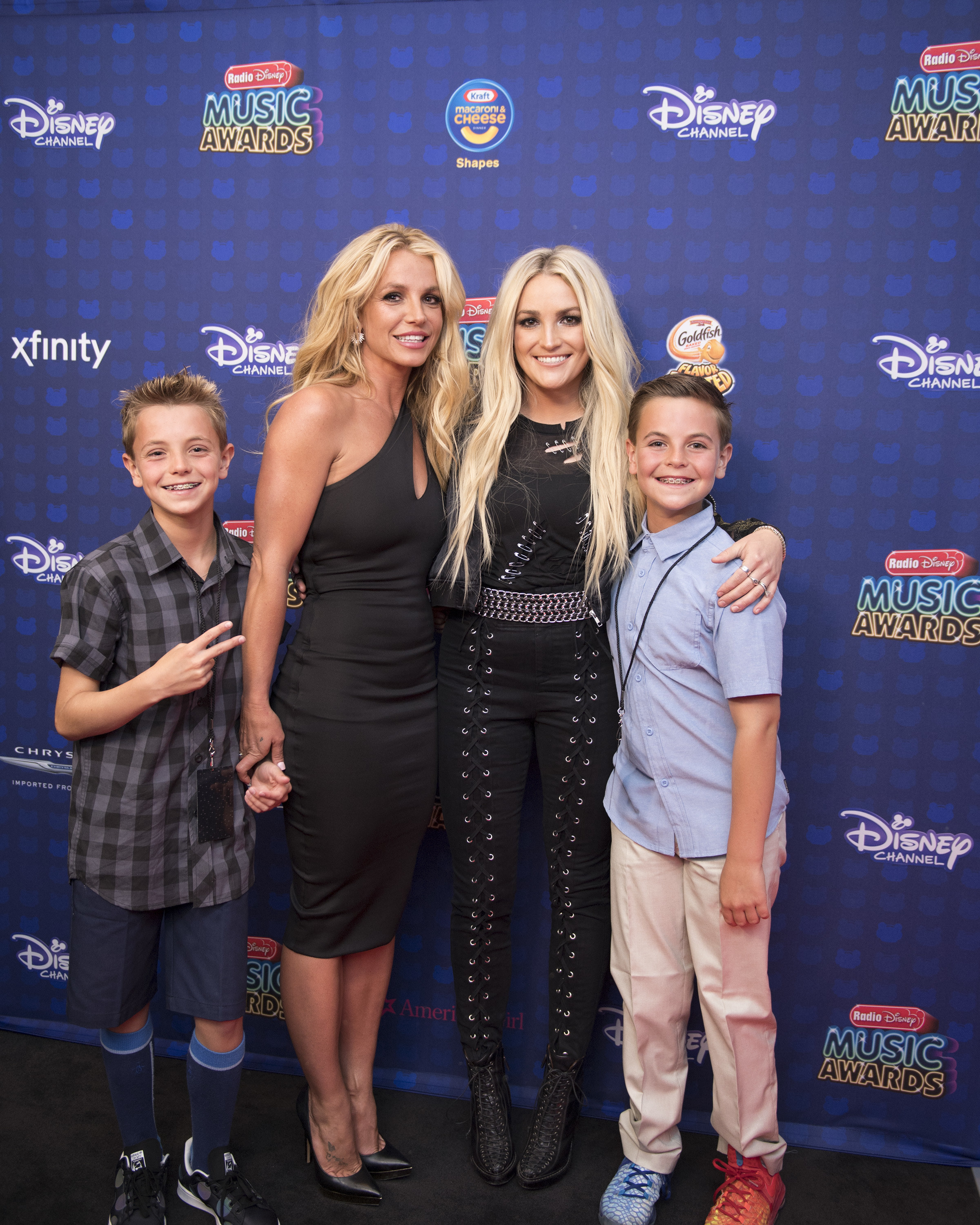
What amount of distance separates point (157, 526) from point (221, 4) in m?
1.40

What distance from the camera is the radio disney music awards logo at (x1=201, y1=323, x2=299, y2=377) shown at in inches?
85.3

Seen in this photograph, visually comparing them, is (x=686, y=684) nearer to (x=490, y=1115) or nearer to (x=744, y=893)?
(x=744, y=893)

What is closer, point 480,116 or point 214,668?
point 214,668

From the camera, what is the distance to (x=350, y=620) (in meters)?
1.70

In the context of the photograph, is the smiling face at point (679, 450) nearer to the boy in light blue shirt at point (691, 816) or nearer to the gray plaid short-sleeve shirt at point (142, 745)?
the boy in light blue shirt at point (691, 816)

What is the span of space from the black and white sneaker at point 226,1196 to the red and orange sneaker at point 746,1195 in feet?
3.03

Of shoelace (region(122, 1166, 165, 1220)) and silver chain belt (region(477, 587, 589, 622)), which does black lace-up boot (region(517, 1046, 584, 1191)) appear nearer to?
shoelace (region(122, 1166, 165, 1220))

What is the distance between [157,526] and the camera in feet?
5.38

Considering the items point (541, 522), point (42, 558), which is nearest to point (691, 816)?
point (541, 522)

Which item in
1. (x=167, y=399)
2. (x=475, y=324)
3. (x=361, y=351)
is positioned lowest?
(x=167, y=399)

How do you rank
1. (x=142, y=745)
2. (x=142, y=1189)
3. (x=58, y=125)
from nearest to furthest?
(x=142, y=745), (x=142, y=1189), (x=58, y=125)

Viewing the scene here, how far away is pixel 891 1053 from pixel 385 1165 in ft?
4.16

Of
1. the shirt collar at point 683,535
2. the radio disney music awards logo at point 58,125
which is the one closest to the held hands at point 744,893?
the shirt collar at point 683,535

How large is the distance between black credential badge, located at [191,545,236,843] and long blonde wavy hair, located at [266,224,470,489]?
0.46 meters
